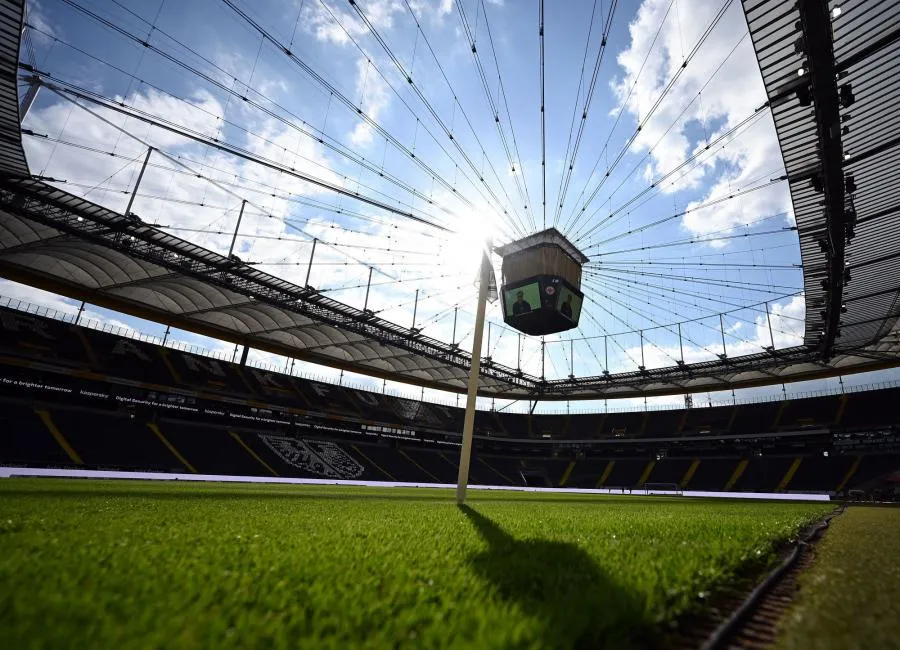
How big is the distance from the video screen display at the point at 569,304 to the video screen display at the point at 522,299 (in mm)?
1146

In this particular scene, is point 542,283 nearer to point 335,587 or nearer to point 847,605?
point 847,605

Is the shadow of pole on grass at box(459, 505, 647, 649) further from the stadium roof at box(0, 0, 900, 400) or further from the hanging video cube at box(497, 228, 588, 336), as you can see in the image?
the hanging video cube at box(497, 228, 588, 336)

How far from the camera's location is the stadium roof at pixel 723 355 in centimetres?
1263

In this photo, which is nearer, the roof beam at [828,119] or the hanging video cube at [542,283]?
the roof beam at [828,119]

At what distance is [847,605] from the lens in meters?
3.13

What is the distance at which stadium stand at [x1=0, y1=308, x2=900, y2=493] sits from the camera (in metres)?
31.5

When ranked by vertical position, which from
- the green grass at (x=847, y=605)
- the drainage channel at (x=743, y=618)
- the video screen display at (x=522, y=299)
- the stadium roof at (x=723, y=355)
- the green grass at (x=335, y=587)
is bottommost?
the green grass at (x=335, y=587)

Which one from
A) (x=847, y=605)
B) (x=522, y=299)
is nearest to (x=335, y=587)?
(x=847, y=605)

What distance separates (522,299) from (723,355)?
96.3ft

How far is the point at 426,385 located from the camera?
188 ft

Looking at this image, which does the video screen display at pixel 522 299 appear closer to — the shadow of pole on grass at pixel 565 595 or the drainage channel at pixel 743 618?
the shadow of pole on grass at pixel 565 595

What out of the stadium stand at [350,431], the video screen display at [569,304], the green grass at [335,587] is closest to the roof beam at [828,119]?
the video screen display at [569,304]

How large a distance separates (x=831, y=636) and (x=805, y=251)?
24.1 meters

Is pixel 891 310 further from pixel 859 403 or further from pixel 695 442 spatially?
pixel 695 442
